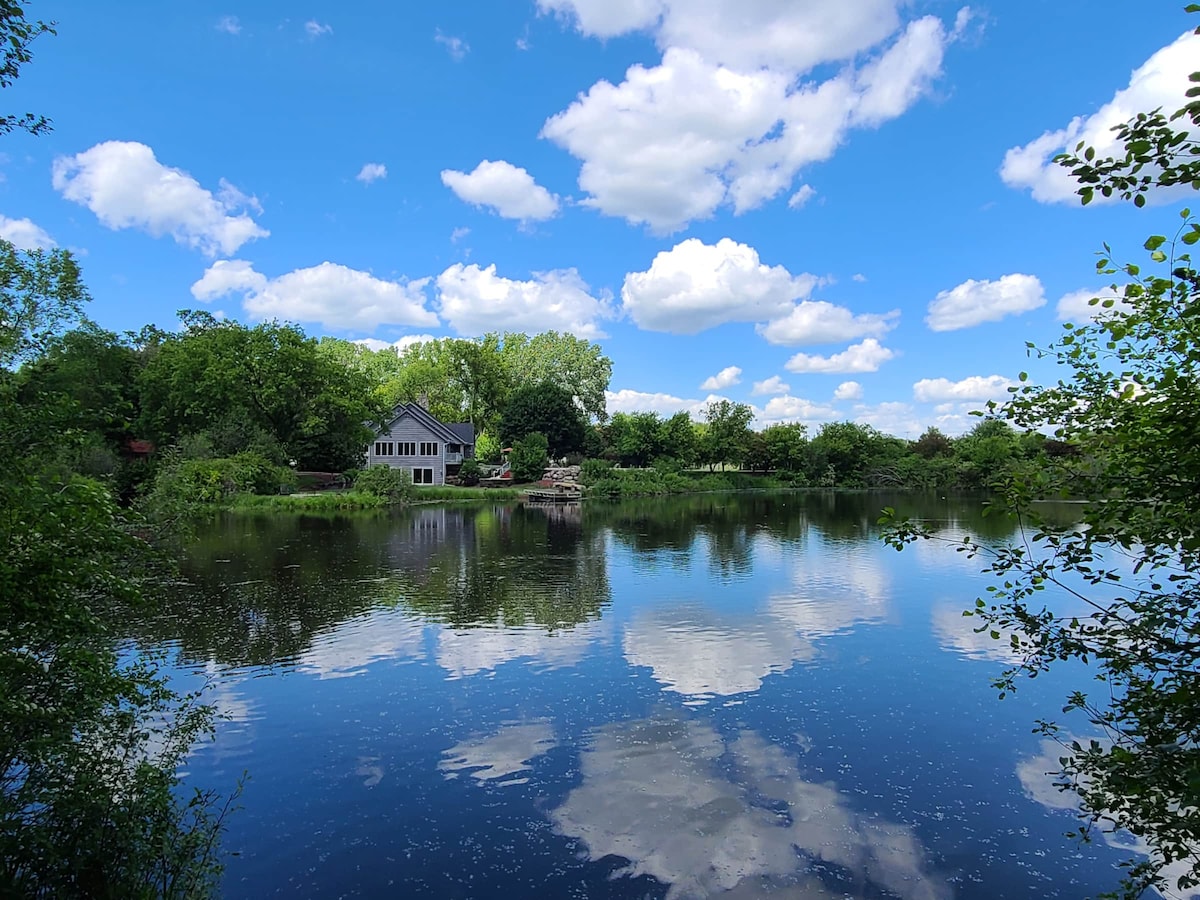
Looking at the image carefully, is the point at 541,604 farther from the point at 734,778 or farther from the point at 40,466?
the point at 40,466

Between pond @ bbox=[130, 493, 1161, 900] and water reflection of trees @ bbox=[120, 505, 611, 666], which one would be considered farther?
water reflection of trees @ bbox=[120, 505, 611, 666]

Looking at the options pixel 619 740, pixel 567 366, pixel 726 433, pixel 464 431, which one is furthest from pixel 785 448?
pixel 619 740

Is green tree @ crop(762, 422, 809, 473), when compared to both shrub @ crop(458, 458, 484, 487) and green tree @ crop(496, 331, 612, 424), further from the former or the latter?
shrub @ crop(458, 458, 484, 487)

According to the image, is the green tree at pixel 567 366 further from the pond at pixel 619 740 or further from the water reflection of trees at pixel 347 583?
the pond at pixel 619 740

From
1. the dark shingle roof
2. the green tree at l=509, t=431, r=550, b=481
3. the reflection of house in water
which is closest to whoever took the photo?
the reflection of house in water

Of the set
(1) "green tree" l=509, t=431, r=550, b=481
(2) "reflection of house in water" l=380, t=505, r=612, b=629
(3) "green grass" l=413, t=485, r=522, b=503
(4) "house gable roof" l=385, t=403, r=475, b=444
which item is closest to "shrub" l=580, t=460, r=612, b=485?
(1) "green tree" l=509, t=431, r=550, b=481

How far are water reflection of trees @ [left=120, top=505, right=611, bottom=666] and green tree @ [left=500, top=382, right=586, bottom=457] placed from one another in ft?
126

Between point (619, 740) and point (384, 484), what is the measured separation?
42.0 meters

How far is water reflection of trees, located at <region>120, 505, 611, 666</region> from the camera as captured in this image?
1598cm

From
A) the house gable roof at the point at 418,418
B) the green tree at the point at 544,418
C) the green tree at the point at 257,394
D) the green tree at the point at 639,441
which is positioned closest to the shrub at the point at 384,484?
the green tree at the point at 257,394

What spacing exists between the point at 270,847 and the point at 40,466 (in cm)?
476

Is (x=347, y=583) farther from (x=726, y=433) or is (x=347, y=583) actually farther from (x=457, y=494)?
(x=726, y=433)

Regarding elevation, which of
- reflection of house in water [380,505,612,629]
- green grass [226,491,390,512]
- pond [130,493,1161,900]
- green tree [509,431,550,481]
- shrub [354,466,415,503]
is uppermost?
green tree [509,431,550,481]

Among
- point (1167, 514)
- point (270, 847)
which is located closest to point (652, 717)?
point (270, 847)
